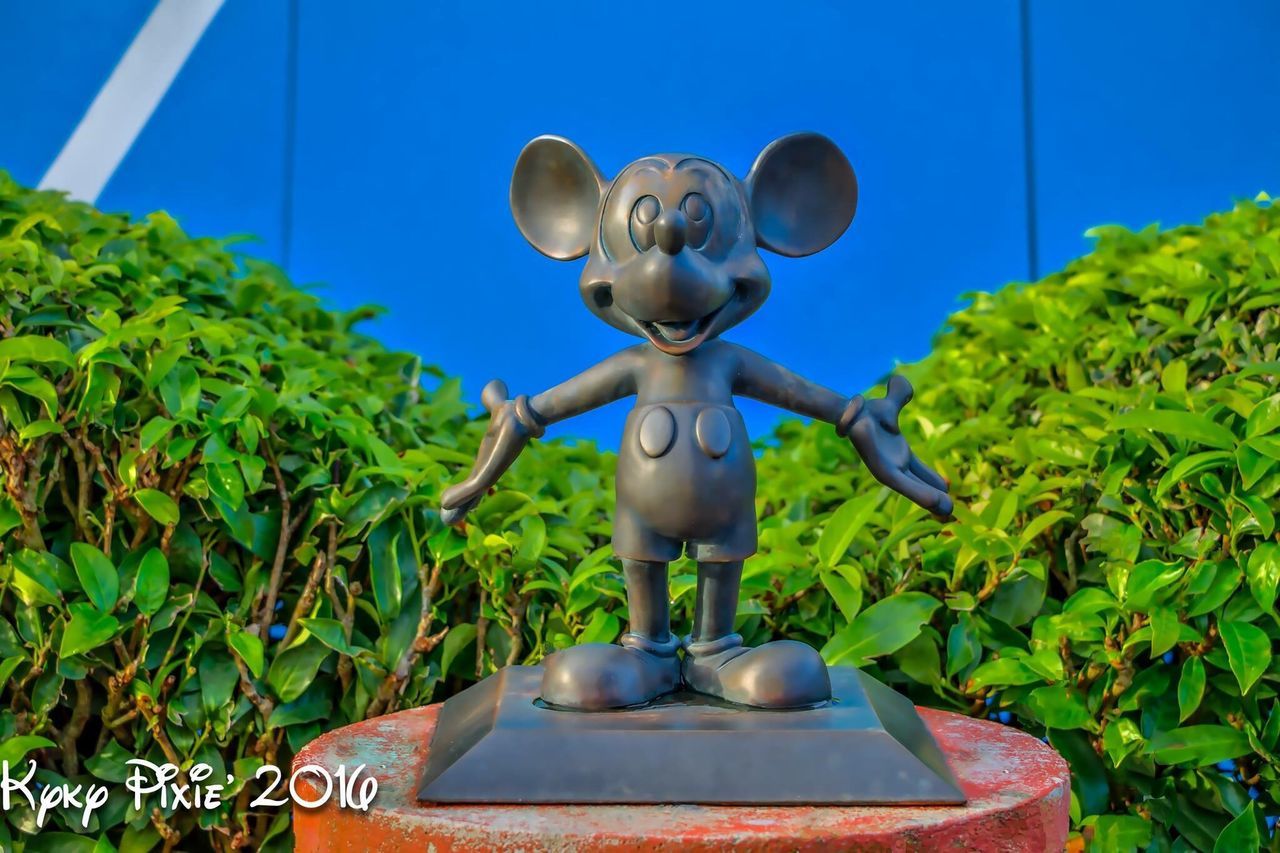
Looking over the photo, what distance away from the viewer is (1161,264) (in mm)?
2266

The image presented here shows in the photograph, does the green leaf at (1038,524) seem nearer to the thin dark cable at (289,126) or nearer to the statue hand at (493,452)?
the statue hand at (493,452)

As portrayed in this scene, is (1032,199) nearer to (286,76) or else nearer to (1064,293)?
(1064,293)

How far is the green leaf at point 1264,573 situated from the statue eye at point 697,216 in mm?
874

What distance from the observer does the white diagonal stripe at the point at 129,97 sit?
143 inches

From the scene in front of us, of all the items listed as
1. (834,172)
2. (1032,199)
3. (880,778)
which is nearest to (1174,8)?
(1032,199)

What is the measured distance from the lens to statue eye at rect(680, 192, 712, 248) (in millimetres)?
1368

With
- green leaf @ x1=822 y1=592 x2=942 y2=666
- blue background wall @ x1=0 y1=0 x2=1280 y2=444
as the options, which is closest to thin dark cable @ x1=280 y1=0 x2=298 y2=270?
blue background wall @ x1=0 y1=0 x2=1280 y2=444

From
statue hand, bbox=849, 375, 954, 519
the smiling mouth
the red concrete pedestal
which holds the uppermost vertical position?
the smiling mouth

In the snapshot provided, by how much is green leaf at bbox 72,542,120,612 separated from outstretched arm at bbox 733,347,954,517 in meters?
0.97

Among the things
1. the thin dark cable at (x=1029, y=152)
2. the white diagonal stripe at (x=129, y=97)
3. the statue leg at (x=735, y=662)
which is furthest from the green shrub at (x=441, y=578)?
the white diagonal stripe at (x=129, y=97)

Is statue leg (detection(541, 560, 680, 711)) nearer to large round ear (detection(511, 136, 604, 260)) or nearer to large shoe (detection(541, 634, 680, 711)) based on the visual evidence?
large shoe (detection(541, 634, 680, 711))

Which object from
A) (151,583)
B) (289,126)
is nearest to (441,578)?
(151,583)

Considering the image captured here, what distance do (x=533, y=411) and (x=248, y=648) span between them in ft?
2.06

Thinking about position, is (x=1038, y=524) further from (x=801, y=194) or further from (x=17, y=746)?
A: (x=17, y=746)
